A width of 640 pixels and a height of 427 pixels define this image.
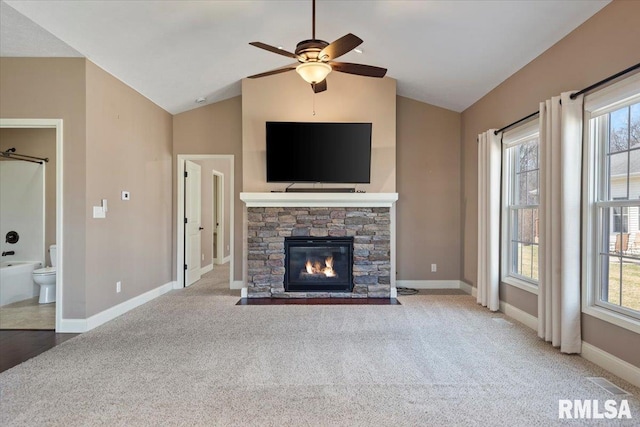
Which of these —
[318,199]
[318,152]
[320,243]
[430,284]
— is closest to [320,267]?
[320,243]

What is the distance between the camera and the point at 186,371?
281 centimetres

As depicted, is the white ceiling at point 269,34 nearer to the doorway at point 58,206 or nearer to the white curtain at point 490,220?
the doorway at point 58,206

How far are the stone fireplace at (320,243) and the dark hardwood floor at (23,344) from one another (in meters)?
2.29

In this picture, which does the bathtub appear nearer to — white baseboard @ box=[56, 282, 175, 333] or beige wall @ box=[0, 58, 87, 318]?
white baseboard @ box=[56, 282, 175, 333]

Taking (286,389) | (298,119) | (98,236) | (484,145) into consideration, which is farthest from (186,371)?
(484,145)

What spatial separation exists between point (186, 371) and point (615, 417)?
2840 mm

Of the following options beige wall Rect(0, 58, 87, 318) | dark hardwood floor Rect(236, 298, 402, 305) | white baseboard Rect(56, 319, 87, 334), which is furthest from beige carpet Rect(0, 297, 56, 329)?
dark hardwood floor Rect(236, 298, 402, 305)

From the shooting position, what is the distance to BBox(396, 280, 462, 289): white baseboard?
19.4 ft

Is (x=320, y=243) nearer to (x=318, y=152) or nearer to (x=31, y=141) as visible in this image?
(x=318, y=152)

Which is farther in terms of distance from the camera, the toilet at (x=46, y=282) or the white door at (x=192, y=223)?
the white door at (x=192, y=223)

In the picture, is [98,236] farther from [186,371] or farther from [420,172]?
[420,172]

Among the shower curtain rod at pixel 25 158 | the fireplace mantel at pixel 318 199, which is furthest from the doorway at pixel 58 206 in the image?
the fireplace mantel at pixel 318 199

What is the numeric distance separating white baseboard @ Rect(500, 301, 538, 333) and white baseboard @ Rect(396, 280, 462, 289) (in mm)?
1386

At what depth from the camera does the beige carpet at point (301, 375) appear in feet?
7.25
